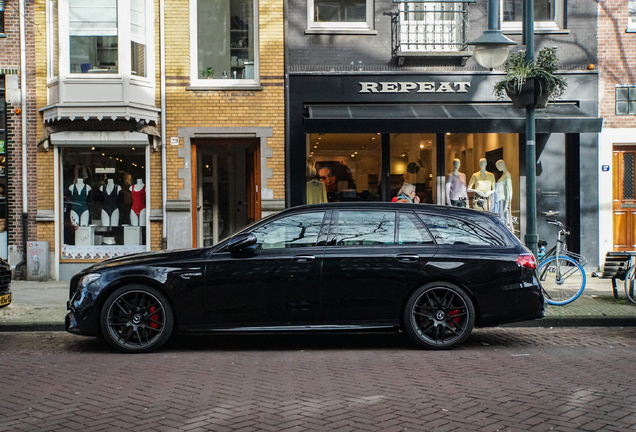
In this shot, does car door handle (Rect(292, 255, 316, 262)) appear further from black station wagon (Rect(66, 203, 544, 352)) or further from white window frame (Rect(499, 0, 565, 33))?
white window frame (Rect(499, 0, 565, 33))

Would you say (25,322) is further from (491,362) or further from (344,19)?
(344,19)

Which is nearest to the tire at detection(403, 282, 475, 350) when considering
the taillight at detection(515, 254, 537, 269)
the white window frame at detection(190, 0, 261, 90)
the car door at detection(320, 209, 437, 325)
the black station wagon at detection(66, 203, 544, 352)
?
the black station wagon at detection(66, 203, 544, 352)

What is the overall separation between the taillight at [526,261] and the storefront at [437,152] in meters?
6.75

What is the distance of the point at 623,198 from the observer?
14.6 meters

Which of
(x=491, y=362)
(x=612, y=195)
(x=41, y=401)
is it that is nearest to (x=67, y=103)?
(x=41, y=401)

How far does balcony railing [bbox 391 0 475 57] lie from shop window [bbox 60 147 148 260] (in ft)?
19.2

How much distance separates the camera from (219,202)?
52.4 ft

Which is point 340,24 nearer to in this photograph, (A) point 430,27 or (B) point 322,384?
(A) point 430,27

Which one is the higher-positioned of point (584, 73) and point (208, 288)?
point (584, 73)

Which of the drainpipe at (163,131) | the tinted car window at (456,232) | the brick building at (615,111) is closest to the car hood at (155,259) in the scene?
the tinted car window at (456,232)

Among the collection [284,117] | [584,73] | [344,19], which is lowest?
[284,117]

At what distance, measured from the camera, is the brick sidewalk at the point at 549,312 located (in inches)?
359

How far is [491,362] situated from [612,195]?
→ 897cm

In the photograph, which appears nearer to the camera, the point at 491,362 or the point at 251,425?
the point at 251,425
